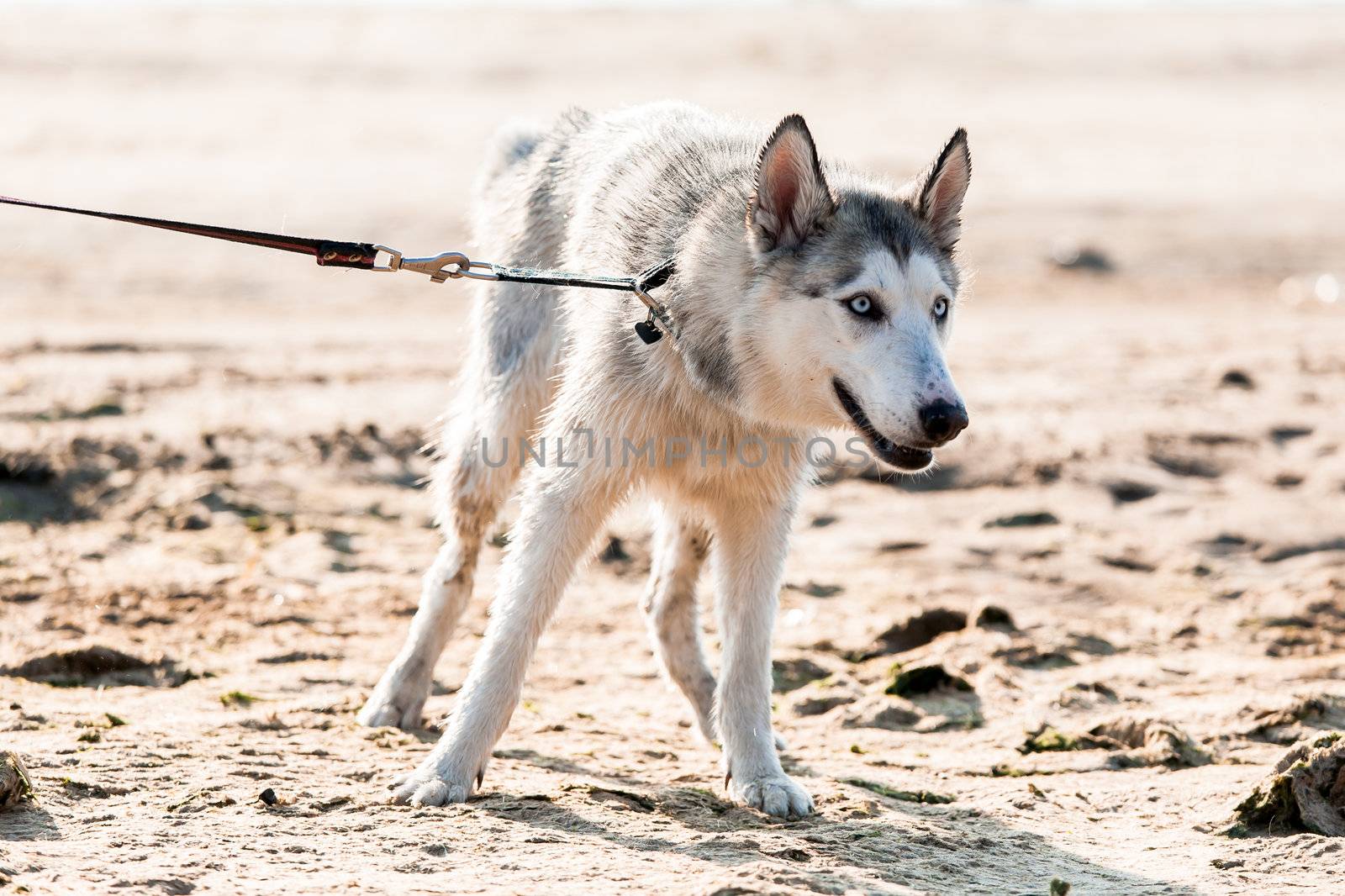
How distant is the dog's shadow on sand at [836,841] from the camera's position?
3.52 metres

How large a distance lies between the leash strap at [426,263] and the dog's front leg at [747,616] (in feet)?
2.33

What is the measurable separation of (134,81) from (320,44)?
182 inches

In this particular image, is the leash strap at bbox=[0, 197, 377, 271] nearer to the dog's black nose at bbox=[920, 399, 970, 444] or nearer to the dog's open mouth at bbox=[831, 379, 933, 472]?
the dog's open mouth at bbox=[831, 379, 933, 472]

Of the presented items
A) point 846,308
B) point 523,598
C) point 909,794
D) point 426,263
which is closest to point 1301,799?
point 909,794

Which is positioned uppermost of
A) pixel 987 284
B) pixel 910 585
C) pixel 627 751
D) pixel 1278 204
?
pixel 1278 204

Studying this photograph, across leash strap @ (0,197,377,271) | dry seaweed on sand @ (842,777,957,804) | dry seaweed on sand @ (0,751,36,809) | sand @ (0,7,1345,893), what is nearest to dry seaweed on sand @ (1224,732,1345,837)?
sand @ (0,7,1345,893)

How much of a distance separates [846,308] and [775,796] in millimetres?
1385

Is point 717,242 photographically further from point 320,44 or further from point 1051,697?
point 320,44

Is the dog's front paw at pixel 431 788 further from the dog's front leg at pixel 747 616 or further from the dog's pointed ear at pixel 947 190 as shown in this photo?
the dog's pointed ear at pixel 947 190

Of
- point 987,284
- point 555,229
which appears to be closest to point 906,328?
point 555,229

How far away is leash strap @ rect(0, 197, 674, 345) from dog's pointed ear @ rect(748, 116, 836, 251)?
1.17 feet

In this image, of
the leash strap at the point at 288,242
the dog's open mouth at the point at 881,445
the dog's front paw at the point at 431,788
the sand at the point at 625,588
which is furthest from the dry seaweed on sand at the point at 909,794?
the leash strap at the point at 288,242

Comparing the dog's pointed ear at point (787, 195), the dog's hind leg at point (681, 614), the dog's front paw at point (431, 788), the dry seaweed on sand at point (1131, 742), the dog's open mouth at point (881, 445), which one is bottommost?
the dog's front paw at point (431, 788)

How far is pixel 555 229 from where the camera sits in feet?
16.7
